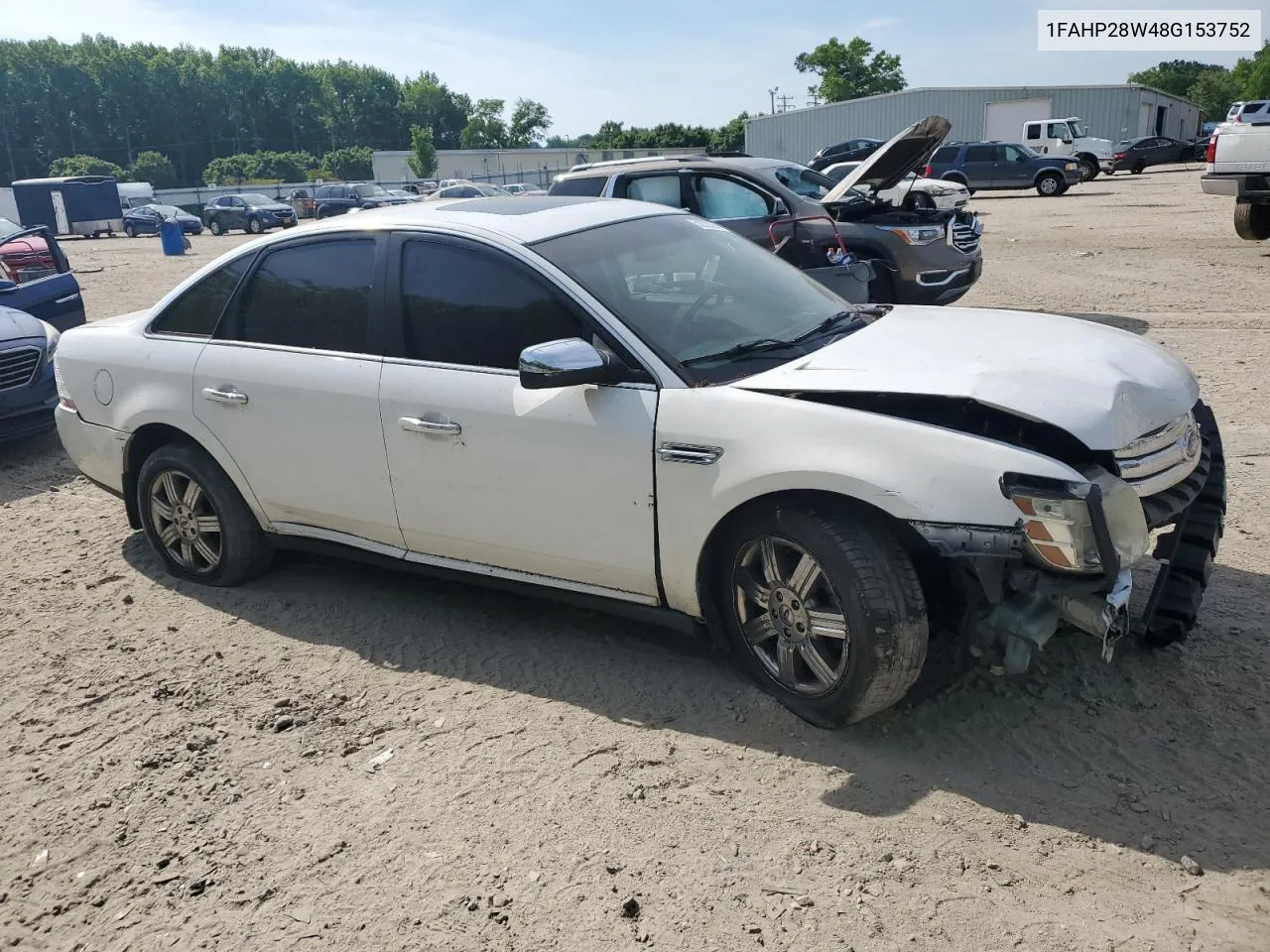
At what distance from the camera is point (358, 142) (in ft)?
430

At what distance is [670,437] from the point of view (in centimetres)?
345

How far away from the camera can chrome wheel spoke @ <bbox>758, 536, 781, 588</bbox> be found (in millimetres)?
3340

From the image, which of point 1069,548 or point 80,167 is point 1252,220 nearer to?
point 1069,548

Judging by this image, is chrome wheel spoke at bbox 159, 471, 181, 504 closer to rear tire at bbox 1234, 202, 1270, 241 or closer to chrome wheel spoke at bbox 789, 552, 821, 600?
chrome wheel spoke at bbox 789, 552, 821, 600

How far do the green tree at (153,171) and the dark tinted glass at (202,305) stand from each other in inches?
3863

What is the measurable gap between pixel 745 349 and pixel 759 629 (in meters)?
1.00

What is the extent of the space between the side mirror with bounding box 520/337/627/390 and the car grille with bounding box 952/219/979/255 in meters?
7.67

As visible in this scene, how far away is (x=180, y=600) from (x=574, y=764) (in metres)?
2.49

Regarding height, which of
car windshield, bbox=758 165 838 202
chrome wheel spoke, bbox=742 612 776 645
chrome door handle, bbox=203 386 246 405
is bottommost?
chrome wheel spoke, bbox=742 612 776 645

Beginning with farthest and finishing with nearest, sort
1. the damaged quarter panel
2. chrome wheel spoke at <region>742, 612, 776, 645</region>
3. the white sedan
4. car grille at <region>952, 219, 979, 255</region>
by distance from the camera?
car grille at <region>952, 219, 979, 255</region> → chrome wheel spoke at <region>742, 612, 776, 645</region> → the white sedan → the damaged quarter panel

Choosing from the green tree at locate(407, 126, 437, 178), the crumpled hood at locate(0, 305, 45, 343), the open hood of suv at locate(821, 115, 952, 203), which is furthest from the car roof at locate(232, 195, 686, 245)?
the green tree at locate(407, 126, 437, 178)

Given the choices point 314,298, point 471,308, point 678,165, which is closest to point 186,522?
point 314,298

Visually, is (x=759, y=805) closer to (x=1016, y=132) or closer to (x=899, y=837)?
(x=899, y=837)

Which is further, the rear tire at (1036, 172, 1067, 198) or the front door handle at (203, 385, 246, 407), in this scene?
the rear tire at (1036, 172, 1067, 198)
